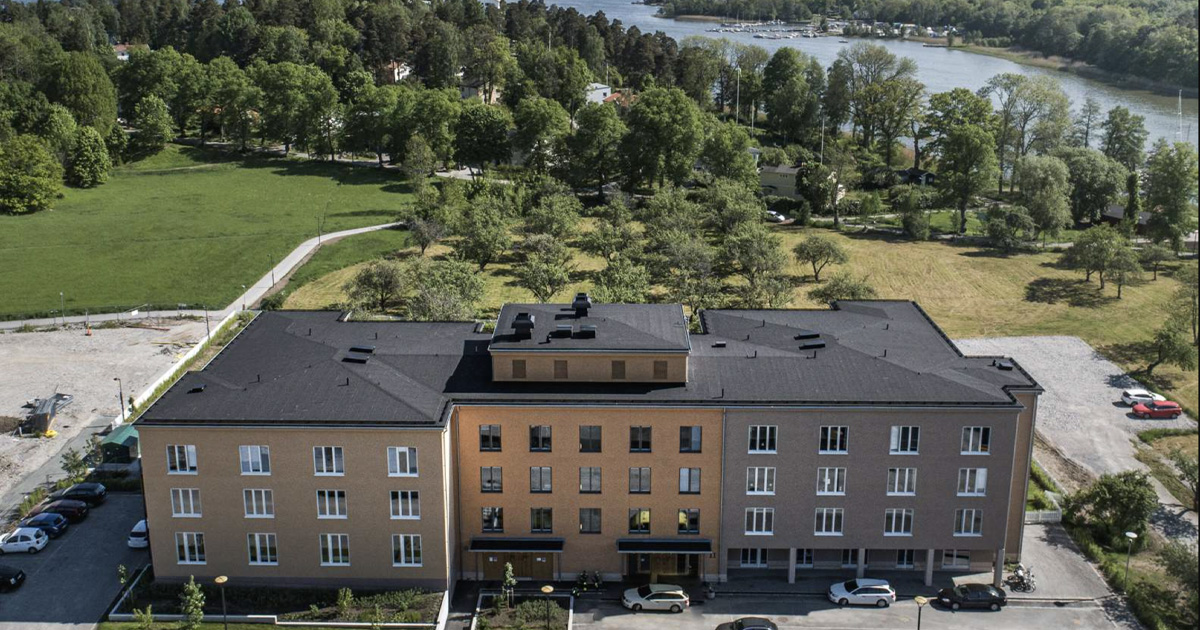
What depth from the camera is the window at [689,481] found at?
1730 inches

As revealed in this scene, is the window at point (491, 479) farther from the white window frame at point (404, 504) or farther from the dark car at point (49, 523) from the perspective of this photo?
the dark car at point (49, 523)

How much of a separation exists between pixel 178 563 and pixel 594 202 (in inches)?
3258

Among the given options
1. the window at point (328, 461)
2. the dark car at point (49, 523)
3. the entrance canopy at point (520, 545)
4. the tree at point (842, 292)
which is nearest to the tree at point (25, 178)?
the dark car at point (49, 523)

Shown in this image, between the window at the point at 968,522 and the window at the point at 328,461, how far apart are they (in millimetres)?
25790

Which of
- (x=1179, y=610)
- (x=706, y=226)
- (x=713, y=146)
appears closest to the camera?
(x=1179, y=610)

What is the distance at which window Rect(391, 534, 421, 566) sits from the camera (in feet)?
140

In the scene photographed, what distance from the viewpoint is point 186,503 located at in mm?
42594

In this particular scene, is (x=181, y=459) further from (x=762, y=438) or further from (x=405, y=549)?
(x=762, y=438)

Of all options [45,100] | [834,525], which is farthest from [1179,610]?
[45,100]

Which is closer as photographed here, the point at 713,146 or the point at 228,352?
the point at 228,352

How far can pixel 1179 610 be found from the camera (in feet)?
139

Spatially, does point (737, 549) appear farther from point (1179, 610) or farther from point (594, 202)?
point (594, 202)

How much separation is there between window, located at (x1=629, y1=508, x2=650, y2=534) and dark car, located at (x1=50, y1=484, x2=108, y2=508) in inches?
1052

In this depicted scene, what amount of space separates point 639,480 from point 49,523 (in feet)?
89.5
